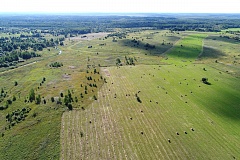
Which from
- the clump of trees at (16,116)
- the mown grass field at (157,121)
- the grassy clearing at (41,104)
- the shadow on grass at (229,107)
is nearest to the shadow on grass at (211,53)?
the mown grass field at (157,121)

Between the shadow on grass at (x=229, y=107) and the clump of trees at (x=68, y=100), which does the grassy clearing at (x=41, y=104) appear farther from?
the shadow on grass at (x=229, y=107)

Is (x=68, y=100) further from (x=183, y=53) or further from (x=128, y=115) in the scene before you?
(x=183, y=53)

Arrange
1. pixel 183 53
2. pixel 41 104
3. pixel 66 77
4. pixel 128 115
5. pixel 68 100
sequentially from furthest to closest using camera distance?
pixel 183 53, pixel 66 77, pixel 68 100, pixel 41 104, pixel 128 115

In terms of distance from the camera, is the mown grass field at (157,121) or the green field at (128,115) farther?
the green field at (128,115)

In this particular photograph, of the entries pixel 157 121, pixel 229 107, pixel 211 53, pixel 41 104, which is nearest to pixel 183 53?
pixel 211 53

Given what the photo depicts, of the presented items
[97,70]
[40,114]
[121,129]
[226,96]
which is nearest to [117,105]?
[121,129]

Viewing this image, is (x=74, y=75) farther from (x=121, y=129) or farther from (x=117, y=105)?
(x=121, y=129)

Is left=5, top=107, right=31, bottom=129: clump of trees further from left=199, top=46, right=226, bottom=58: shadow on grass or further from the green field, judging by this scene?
left=199, top=46, right=226, bottom=58: shadow on grass
